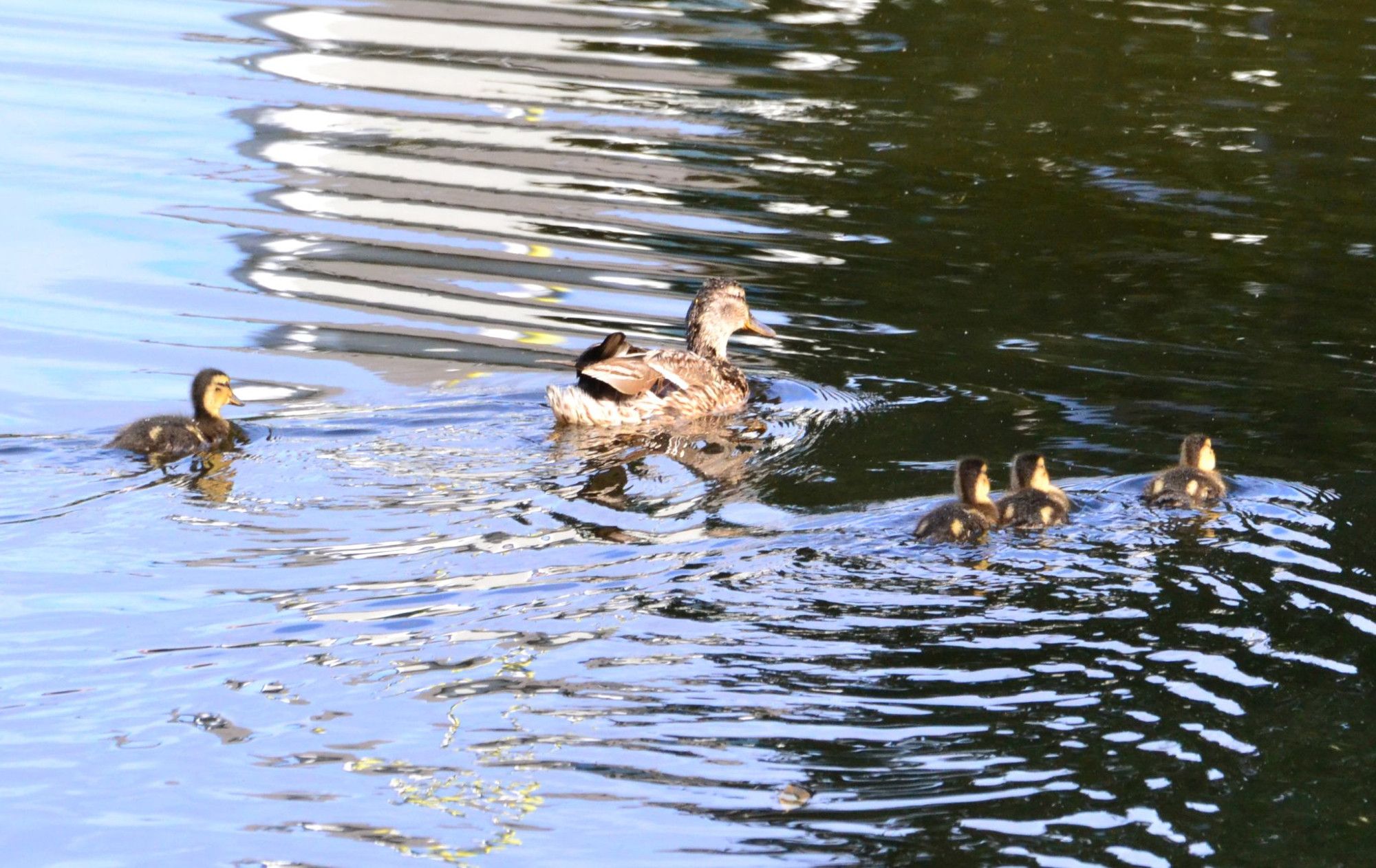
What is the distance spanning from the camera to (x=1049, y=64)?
1700cm

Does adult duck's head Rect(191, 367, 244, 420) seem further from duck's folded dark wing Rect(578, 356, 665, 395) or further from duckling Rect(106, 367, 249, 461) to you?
duck's folded dark wing Rect(578, 356, 665, 395)

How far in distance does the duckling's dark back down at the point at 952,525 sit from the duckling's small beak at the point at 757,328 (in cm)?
312

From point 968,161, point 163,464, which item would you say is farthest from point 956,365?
point 968,161

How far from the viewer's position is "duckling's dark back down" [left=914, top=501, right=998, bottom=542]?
666 centimetres

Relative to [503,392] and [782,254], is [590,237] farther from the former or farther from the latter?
[503,392]

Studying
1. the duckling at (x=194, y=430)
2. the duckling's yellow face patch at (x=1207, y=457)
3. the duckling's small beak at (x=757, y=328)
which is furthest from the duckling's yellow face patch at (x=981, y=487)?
the duckling at (x=194, y=430)

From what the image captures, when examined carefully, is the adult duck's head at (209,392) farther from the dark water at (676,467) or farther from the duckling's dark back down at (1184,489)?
the duckling's dark back down at (1184,489)

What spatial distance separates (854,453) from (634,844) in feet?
12.2

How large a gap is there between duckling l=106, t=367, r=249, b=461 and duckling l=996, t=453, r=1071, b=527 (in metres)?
3.25

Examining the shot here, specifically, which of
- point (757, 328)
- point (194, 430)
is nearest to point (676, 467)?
point (757, 328)

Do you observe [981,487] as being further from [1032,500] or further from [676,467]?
[676,467]

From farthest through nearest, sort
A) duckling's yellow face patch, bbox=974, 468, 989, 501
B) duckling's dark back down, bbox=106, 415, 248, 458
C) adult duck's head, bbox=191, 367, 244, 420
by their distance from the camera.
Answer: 1. adult duck's head, bbox=191, 367, 244, 420
2. duckling's dark back down, bbox=106, 415, 248, 458
3. duckling's yellow face patch, bbox=974, 468, 989, 501

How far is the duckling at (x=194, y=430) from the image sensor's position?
25.3ft

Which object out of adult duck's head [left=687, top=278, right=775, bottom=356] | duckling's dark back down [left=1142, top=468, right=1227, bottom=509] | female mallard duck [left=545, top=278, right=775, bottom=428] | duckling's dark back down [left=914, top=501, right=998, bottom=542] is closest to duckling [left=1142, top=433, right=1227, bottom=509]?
duckling's dark back down [left=1142, top=468, right=1227, bottom=509]
